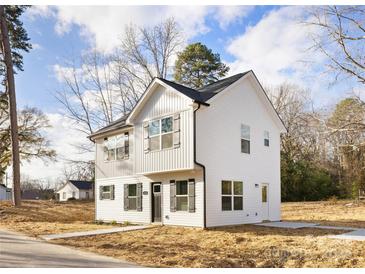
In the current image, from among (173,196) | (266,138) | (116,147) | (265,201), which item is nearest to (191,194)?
(173,196)

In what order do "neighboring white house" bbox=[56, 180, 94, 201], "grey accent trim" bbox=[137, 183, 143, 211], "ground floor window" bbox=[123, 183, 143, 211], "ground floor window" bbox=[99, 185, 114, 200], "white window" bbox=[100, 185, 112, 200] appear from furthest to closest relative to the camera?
"neighboring white house" bbox=[56, 180, 94, 201] < "white window" bbox=[100, 185, 112, 200] < "ground floor window" bbox=[99, 185, 114, 200] < "ground floor window" bbox=[123, 183, 143, 211] < "grey accent trim" bbox=[137, 183, 143, 211]

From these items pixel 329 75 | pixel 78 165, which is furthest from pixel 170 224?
pixel 78 165

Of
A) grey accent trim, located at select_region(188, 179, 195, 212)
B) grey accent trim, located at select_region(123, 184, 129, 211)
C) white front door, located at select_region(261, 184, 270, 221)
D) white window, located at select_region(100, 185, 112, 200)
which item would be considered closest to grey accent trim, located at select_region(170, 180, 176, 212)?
grey accent trim, located at select_region(188, 179, 195, 212)

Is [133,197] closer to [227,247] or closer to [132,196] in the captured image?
[132,196]

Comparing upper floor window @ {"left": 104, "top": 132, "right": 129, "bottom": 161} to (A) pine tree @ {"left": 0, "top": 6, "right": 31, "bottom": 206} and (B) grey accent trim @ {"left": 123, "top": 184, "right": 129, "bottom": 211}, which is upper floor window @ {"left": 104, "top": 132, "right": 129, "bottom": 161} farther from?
(A) pine tree @ {"left": 0, "top": 6, "right": 31, "bottom": 206}

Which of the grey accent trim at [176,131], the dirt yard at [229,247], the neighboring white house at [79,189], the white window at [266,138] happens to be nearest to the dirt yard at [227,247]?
the dirt yard at [229,247]

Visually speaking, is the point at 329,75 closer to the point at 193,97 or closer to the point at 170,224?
the point at 193,97

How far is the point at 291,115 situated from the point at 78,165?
Answer: 66.1 ft

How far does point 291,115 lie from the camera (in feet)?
119

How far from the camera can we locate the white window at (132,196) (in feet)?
59.4

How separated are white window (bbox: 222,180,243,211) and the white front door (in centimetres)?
198

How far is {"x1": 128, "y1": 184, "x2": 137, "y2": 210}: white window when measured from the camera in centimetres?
1812

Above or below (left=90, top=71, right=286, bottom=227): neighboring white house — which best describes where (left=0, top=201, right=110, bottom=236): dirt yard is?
below

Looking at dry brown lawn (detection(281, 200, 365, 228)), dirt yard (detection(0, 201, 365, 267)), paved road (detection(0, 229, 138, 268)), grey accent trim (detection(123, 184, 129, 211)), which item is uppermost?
grey accent trim (detection(123, 184, 129, 211))
